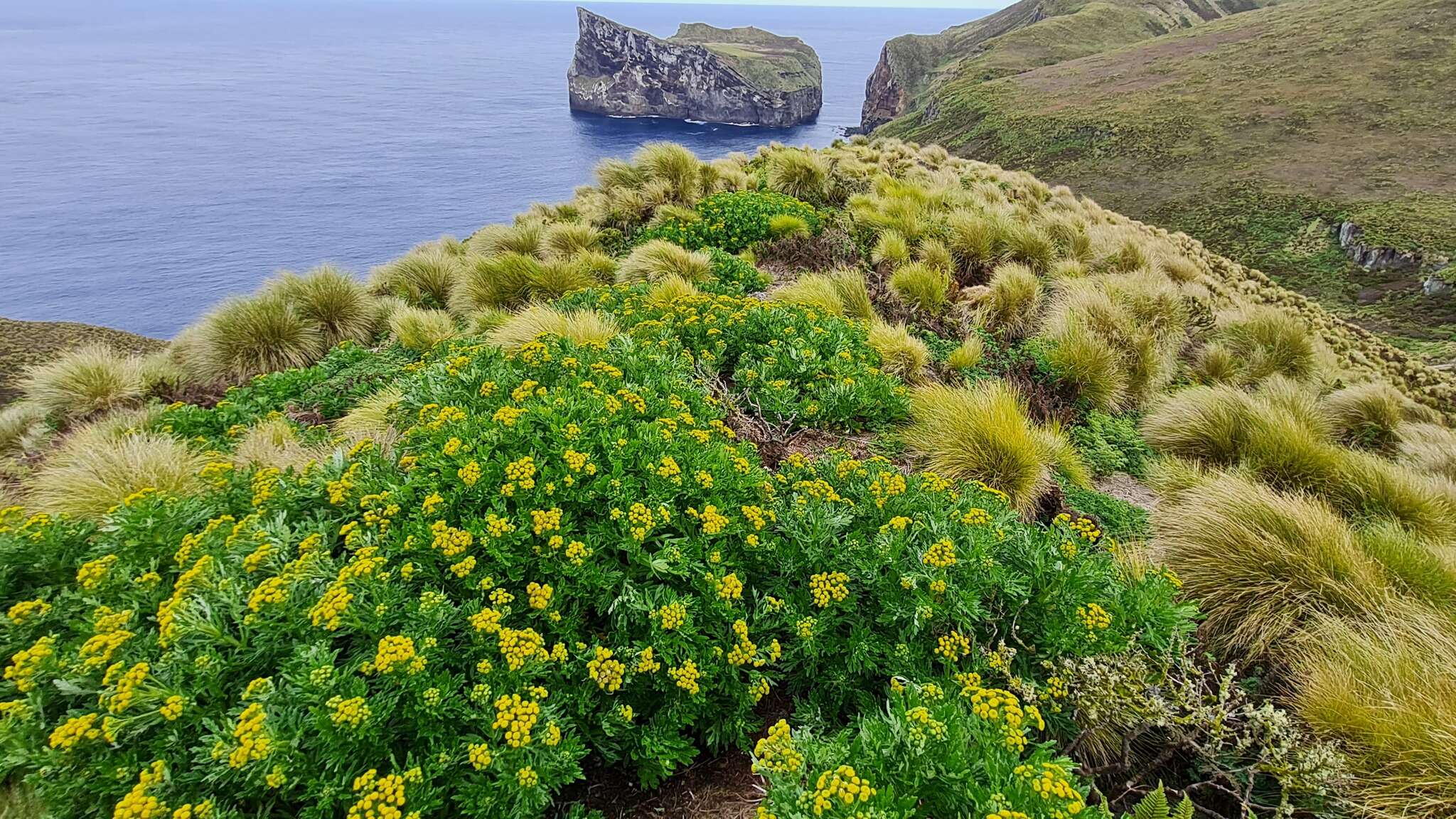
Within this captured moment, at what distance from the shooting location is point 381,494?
273cm

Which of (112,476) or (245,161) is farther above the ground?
(245,161)

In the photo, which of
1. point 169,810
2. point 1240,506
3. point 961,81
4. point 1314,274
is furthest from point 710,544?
point 961,81

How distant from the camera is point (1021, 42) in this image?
8575cm

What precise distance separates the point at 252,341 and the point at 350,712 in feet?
25.8

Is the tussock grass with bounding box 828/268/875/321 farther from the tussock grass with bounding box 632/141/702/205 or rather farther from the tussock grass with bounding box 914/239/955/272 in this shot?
the tussock grass with bounding box 632/141/702/205

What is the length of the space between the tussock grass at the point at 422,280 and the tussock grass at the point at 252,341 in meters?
1.69

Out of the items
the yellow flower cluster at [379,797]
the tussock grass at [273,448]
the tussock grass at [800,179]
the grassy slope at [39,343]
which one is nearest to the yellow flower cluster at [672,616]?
the yellow flower cluster at [379,797]

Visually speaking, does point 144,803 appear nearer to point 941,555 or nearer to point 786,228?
point 941,555

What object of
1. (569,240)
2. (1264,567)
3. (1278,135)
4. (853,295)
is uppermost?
(1278,135)

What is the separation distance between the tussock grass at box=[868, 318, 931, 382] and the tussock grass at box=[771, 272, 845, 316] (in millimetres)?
555

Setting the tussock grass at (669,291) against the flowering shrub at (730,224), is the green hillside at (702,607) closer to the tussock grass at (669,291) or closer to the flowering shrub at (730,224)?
the tussock grass at (669,291)

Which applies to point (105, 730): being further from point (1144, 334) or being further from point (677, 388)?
point (1144, 334)

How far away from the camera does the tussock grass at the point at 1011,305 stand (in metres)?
8.04

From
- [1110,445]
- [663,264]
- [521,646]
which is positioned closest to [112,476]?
[521,646]
